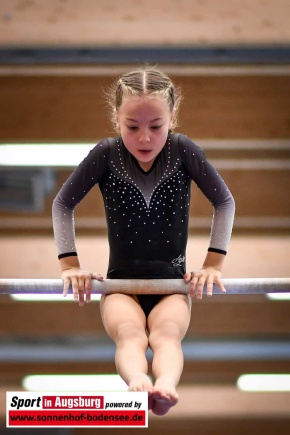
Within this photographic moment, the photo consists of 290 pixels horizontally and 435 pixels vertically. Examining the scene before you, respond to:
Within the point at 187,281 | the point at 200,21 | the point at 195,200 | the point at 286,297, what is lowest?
the point at 187,281

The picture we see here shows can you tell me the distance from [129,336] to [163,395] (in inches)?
5.6

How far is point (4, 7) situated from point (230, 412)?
1.24 metres

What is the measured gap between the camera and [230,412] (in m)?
1.67

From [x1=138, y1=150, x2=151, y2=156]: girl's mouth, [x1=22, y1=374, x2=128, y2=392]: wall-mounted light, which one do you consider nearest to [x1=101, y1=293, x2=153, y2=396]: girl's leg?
[x1=138, y1=150, x2=151, y2=156]: girl's mouth

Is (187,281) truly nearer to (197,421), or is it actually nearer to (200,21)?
(197,421)

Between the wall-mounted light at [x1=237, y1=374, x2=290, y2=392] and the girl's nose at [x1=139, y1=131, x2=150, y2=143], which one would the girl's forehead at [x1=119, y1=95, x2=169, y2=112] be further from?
the wall-mounted light at [x1=237, y1=374, x2=290, y2=392]

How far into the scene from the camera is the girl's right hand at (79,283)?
1.01m

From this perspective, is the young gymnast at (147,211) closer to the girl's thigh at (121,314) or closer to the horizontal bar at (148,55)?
the girl's thigh at (121,314)

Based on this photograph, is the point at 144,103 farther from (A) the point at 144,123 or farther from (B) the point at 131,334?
(B) the point at 131,334

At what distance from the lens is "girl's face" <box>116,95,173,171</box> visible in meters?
0.97

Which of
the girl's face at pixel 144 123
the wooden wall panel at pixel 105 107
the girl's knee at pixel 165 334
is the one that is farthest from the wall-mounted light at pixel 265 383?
the girl's face at pixel 144 123

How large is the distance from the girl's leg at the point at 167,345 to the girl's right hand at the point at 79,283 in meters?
0.10

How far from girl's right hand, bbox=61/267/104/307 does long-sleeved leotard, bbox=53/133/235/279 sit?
0.20 ft

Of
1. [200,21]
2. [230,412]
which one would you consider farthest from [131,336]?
[200,21]
